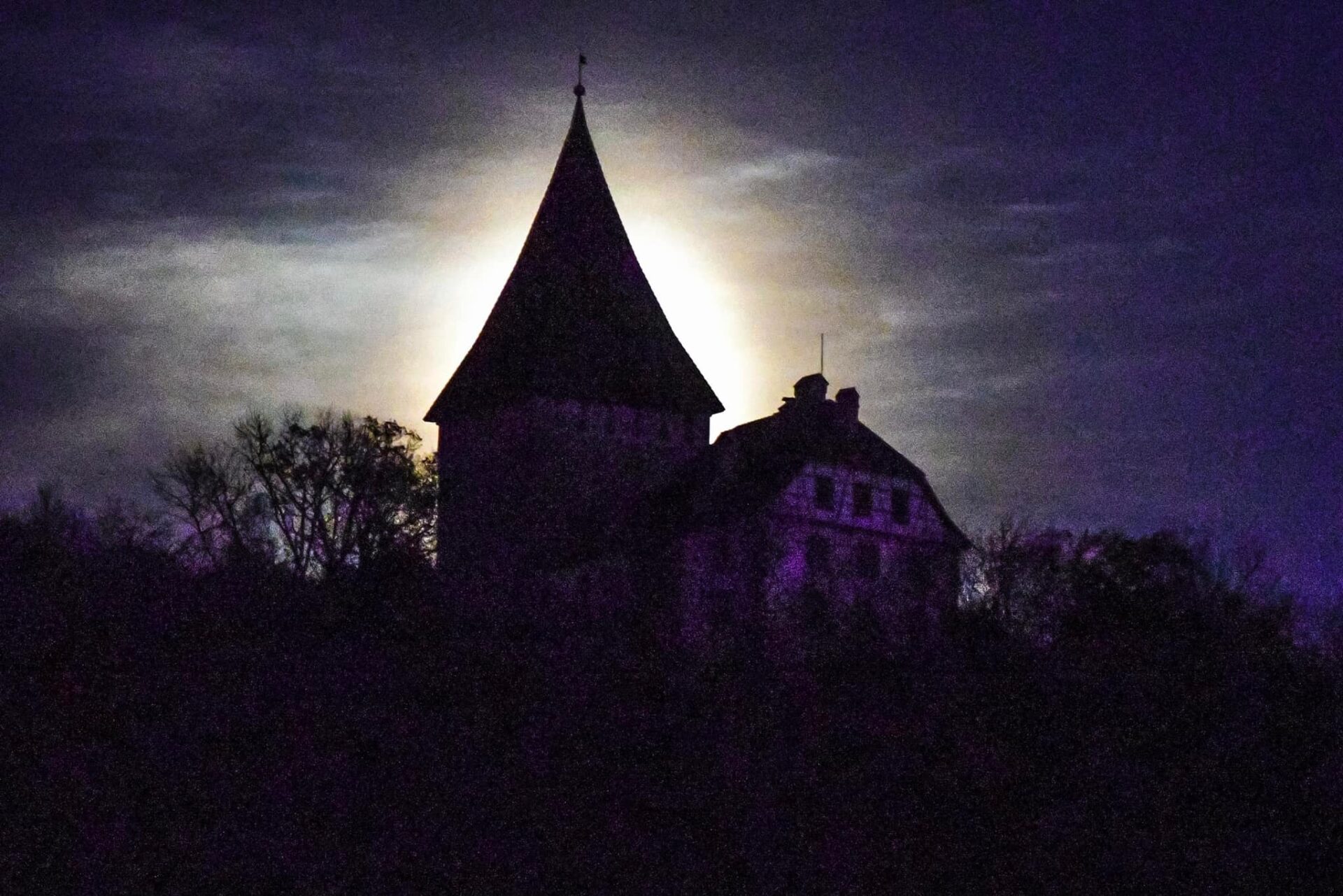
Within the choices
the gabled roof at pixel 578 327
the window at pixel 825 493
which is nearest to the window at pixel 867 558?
the window at pixel 825 493

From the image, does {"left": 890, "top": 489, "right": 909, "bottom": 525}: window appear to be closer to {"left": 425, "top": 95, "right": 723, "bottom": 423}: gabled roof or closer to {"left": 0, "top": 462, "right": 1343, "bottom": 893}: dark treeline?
{"left": 425, "top": 95, "right": 723, "bottom": 423}: gabled roof

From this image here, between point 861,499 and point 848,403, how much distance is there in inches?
131

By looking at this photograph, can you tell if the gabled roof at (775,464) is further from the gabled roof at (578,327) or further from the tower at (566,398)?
the gabled roof at (578,327)

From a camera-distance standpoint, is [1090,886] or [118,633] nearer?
[1090,886]

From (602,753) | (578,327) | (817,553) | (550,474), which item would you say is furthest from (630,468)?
(602,753)

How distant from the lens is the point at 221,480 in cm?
5172

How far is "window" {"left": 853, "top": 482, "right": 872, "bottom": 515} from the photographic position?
5178 cm

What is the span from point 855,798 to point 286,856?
7128mm

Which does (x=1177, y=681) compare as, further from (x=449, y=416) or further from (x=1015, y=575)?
(x=449, y=416)

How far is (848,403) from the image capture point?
54125 millimetres

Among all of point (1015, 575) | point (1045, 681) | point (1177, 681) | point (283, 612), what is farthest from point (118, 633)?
point (1015, 575)

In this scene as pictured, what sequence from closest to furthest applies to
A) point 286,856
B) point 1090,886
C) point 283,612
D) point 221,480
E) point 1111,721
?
point 286,856 → point 1090,886 → point 1111,721 → point 283,612 → point 221,480

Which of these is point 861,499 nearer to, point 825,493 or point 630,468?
point 825,493

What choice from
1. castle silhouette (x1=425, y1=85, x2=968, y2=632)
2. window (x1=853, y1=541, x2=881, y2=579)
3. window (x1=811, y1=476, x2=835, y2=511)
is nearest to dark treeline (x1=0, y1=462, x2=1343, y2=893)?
castle silhouette (x1=425, y1=85, x2=968, y2=632)
